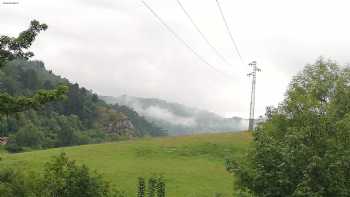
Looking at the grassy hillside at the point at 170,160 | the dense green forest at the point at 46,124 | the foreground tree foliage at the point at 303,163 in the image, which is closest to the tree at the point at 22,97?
the foreground tree foliage at the point at 303,163

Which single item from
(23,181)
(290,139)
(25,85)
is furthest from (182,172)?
(25,85)

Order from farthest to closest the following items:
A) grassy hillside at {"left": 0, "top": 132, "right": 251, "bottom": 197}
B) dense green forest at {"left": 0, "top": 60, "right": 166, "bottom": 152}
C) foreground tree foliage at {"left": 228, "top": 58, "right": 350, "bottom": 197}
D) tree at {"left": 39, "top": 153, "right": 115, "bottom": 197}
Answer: dense green forest at {"left": 0, "top": 60, "right": 166, "bottom": 152} < grassy hillside at {"left": 0, "top": 132, "right": 251, "bottom": 197} < tree at {"left": 39, "top": 153, "right": 115, "bottom": 197} < foreground tree foliage at {"left": 228, "top": 58, "right": 350, "bottom": 197}

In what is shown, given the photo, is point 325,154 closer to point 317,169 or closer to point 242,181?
point 317,169

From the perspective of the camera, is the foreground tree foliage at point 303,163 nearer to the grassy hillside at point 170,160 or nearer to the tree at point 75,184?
the tree at point 75,184

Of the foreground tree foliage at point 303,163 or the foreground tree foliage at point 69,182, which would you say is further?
the foreground tree foliage at point 69,182

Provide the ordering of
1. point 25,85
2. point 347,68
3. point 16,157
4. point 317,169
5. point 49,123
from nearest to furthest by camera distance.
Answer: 1. point 317,169
2. point 347,68
3. point 16,157
4. point 49,123
5. point 25,85

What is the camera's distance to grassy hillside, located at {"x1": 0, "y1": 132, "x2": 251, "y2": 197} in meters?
54.2

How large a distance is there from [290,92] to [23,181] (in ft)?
123

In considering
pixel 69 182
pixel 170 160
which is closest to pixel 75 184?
pixel 69 182

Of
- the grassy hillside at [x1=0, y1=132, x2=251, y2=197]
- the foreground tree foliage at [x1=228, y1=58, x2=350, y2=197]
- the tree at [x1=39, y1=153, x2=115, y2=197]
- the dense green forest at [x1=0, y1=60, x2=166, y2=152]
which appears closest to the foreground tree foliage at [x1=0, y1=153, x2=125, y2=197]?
the tree at [x1=39, y1=153, x2=115, y2=197]

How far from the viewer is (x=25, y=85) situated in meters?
193

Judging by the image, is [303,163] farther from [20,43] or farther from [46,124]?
[46,124]

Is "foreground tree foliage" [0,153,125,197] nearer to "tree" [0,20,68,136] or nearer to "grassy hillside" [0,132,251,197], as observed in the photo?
"tree" [0,20,68,136]

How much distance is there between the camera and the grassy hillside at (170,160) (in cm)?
5419
